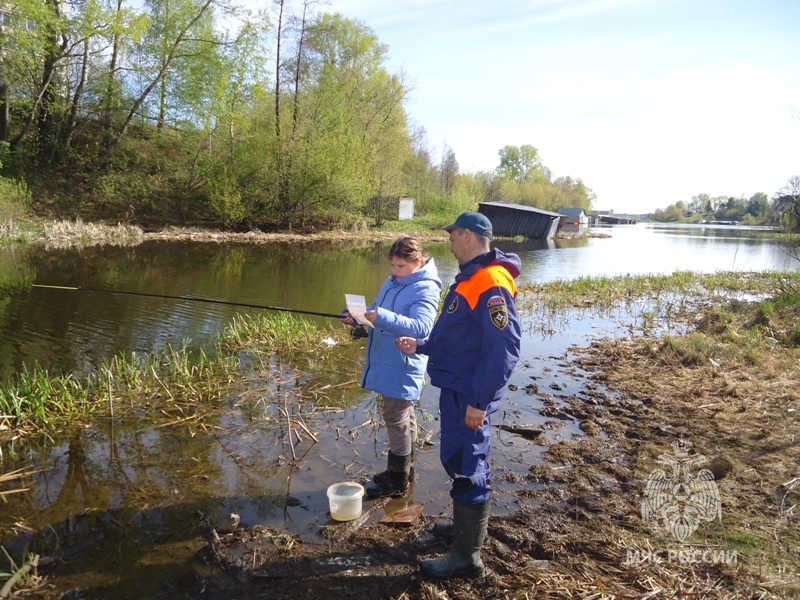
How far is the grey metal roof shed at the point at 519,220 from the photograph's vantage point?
56.5 metres

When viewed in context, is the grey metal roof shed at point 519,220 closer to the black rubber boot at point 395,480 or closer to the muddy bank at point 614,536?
the muddy bank at point 614,536

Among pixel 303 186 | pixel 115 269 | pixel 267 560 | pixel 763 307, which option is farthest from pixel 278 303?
pixel 303 186

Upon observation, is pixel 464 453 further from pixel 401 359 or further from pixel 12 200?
pixel 12 200

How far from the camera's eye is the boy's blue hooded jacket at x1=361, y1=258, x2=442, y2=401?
4.00 m

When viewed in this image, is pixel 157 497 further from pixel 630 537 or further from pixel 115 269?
pixel 115 269

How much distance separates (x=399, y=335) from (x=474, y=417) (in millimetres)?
1012

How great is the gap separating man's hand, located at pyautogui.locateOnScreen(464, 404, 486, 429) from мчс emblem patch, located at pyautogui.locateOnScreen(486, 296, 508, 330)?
0.52m

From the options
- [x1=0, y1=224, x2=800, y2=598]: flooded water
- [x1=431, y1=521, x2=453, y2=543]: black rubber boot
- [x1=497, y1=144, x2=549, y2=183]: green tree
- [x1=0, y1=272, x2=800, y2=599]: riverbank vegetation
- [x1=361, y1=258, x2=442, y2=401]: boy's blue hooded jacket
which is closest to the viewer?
[x1=0, y1=272, x2=800, y2=599]: riverbank vegetation

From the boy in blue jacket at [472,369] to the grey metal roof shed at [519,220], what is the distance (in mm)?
54469

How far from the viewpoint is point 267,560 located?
132 inches

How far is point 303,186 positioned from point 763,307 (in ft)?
99.3

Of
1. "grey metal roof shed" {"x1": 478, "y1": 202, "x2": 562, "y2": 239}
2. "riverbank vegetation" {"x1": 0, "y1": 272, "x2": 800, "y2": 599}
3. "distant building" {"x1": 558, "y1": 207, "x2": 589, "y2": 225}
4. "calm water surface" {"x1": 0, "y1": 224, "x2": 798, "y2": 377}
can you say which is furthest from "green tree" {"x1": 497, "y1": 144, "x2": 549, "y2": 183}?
"riverbank vegetation" {"x1": 0, "y1": 272, "x2": 800, "y2": 599}

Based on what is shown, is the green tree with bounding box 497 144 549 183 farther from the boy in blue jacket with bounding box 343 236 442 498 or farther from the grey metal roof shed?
the boy in blue jacket with bounding box 343 236 442 498

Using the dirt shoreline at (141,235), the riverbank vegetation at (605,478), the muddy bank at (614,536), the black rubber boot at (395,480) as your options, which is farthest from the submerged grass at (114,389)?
the dirt shoreline at (141,235)
